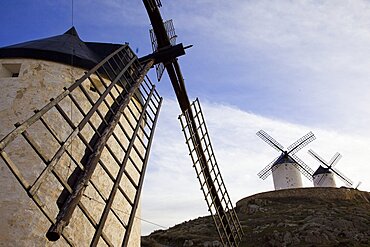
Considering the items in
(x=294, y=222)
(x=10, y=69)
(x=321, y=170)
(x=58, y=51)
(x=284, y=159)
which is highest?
(x=321, y=170)

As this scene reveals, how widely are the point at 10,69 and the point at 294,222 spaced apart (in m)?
16.7

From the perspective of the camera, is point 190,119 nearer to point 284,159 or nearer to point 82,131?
point 82,131

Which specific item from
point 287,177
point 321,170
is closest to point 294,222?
point 287,177

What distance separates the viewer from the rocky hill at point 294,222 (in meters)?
15.5

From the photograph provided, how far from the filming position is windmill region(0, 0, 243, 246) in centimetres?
380

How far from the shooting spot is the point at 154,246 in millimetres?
14961

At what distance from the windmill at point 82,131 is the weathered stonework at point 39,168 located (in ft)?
0.05

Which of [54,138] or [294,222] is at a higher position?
[294,222]

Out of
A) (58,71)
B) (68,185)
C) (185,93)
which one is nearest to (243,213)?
(185,93)

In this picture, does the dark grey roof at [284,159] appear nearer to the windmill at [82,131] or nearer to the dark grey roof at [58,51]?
the windmill at [82,131]

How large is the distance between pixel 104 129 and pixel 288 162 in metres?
26.4

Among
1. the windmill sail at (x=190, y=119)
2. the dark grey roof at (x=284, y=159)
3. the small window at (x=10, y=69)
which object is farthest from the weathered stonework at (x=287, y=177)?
the small window at (x=10, y=69)

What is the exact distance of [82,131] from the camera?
236 inches

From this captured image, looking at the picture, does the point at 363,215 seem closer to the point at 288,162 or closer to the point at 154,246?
the point at 288,162
